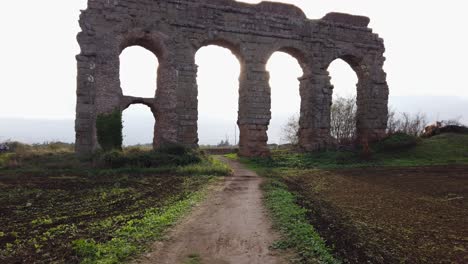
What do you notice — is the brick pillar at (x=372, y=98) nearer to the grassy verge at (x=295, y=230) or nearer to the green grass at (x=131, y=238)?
the grassy verge at (x=295, y=230)

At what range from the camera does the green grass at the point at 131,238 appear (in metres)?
4.84

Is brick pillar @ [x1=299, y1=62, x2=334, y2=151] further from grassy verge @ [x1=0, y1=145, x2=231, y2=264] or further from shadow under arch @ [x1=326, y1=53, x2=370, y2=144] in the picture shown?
grassy verge @ [x1=0, y1=145, x2=231, y2=264]

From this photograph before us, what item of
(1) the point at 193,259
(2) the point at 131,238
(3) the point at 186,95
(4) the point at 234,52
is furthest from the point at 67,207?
(4) the point at 234,52

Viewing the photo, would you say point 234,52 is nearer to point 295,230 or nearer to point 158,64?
point 158,64

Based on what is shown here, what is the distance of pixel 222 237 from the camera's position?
5.93 meters

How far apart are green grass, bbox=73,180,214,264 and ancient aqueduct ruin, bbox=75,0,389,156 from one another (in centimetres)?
1083

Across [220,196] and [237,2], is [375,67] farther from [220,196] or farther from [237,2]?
[220,196]

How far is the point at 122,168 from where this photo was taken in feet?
45.4

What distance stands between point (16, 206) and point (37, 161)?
8413 millimetres

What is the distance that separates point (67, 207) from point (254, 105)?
13.1m

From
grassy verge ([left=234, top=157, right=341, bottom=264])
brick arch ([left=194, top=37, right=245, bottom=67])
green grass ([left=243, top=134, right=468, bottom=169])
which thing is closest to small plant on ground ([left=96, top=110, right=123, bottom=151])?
brick arch ([left=194, top=37, right=245, bottom=67])

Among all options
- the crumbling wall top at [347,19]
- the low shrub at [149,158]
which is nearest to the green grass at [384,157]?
the low shrub at [149,158]

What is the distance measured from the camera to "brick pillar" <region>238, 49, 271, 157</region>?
775 inches

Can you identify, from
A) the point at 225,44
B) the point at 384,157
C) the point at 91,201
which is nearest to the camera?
the point at 91,201
